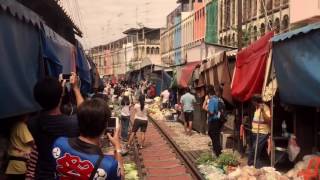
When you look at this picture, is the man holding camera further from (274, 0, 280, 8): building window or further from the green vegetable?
(274, 0, 280, 8): building window

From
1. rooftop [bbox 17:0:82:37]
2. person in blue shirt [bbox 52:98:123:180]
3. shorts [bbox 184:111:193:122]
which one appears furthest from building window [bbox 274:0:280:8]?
person in blue shirt [bbox 52:98:123:180]

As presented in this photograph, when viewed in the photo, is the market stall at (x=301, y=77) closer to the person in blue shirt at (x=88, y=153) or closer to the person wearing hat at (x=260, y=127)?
the person wearing hat at (x=260, y=127)

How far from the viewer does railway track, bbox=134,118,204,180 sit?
13.2 m

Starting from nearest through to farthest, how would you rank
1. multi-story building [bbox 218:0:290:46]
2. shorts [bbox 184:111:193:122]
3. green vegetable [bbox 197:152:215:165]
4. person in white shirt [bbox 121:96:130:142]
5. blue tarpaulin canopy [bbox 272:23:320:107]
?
1. blue tarpaulin canopy [bbox 272:23:320:107]
2. green vegetable [bbox 197:152:215:165]
3. person in white shirt [bbox 121:96:130:142]
4. shorts [bbox 184:111:193:122]
5. multi-story building [bbox 218:0:290:46]

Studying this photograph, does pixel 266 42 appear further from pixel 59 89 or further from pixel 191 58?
pixel 191 58

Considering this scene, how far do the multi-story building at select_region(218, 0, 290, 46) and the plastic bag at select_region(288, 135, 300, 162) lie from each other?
453 inches

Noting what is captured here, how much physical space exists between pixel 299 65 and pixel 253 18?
82.2 feet

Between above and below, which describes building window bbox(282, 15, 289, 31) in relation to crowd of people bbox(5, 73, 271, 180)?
above

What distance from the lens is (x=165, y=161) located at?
51.6ft

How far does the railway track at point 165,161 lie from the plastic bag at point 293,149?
2.03 meters

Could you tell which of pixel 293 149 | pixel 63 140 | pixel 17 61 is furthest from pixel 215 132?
pixel 63 140

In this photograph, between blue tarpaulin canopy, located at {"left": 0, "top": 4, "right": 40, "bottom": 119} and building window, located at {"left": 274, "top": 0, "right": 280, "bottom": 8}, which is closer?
blue tarpaulin canopy, located at {"left": 0, "top": 4, "right": 40, "bottom": 119}

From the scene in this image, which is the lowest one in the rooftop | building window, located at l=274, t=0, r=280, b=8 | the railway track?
the railway track

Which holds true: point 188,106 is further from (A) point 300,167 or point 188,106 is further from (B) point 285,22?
(A) point 300,167
